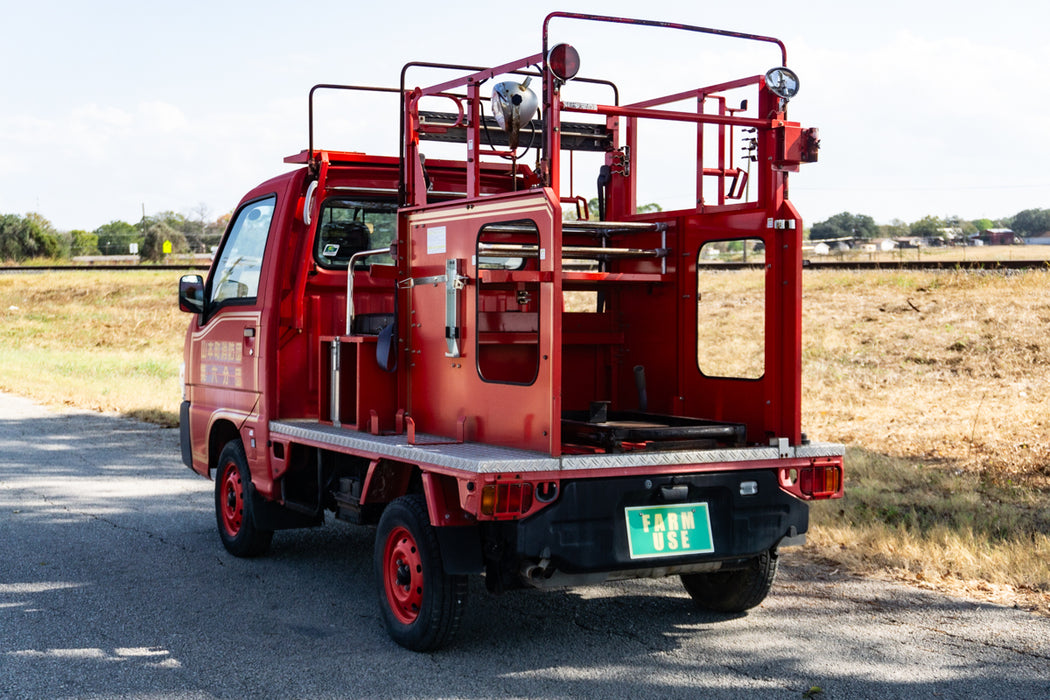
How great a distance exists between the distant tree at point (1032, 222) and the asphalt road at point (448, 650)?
66.6 meters

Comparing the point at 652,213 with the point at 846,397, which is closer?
the point at 652,213

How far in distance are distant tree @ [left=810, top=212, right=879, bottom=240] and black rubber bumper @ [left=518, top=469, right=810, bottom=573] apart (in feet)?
215

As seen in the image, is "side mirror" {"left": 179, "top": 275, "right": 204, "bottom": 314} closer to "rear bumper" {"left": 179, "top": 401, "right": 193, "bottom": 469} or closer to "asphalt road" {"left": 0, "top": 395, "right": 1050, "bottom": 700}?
"rear bumper" {"left": 179, "top": 401, "right": 193, "bottom": 469}

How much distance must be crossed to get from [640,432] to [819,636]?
1.34m

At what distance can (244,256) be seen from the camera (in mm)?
7426

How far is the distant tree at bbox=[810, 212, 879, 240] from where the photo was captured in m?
70.1

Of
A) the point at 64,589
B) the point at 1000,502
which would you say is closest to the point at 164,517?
the point at 64,589

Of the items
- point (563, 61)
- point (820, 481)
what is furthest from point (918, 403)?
point (563, 61)

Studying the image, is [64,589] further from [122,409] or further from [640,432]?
[122,409]

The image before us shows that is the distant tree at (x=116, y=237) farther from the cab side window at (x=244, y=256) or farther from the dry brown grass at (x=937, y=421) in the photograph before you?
the cab side window at (x=244, y=256)

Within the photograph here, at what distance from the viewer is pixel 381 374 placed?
20.1 feet

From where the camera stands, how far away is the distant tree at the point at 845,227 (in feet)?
230

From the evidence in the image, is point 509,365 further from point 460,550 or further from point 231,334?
point 231,334

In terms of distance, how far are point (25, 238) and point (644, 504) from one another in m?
69.2
